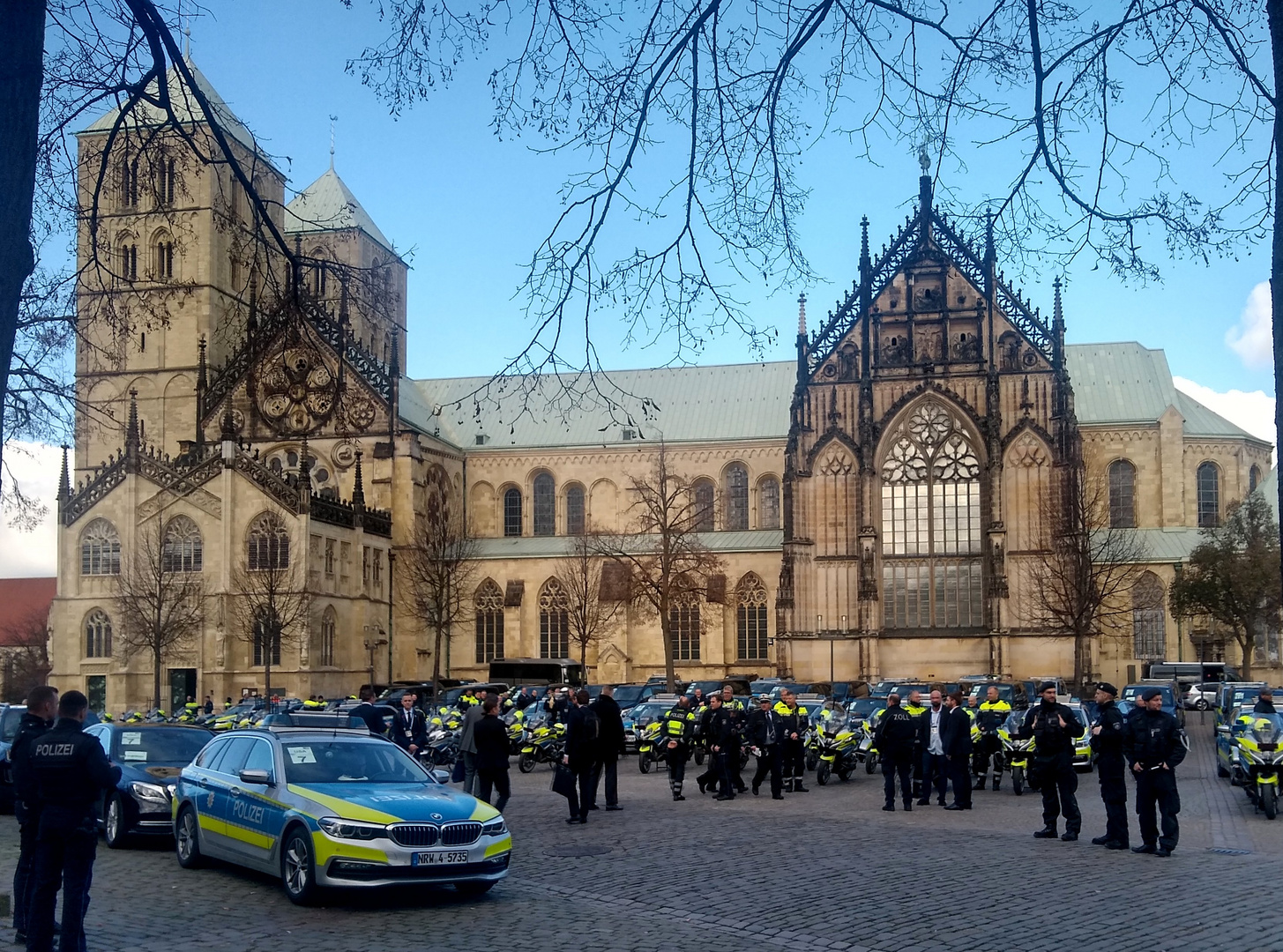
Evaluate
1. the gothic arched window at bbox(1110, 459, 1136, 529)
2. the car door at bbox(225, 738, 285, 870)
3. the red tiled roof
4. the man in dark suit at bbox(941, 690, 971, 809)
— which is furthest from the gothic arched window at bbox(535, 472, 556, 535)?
the car door at bbox(225, 738, 285, 870)

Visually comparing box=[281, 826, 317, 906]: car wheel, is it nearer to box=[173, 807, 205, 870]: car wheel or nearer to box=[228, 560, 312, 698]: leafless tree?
box=[173, 807, 205, 870]: car wheel

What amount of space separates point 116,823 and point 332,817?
243 inches

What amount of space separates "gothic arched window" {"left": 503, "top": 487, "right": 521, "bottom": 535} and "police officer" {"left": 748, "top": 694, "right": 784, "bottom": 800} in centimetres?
5523

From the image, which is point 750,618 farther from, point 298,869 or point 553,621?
point 298,869

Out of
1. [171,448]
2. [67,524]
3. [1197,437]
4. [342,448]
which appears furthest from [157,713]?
[1197,437]

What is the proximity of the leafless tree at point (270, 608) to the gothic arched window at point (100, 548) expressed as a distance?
577 centimetres

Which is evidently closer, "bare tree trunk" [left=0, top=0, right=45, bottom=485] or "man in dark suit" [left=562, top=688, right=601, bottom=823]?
"bare tree trunk" [left=0, top=0, right=45, bottom=485]

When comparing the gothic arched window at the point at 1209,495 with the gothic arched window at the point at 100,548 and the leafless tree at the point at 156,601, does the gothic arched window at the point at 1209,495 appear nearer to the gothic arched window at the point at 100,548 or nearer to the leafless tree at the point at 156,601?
the leafless tree at the point at 156,601

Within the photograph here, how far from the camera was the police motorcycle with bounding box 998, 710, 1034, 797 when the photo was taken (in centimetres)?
2575

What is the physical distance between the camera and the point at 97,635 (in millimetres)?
62312

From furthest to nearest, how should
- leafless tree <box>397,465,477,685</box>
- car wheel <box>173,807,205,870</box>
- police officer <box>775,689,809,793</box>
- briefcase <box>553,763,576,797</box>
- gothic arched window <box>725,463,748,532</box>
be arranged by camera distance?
gothic arched window <box>725,463,748,532</box>
leafless tree <box>397,465,477,685</box>
police officer <box>775,689,809,793</box>
briefcase <box>553,763,576,797</box>
car wheel <box>173,807,205,870</box>

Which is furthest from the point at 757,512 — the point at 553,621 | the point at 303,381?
the point at 303,381

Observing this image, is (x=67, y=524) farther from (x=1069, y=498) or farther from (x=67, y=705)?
(x=67, y=705)

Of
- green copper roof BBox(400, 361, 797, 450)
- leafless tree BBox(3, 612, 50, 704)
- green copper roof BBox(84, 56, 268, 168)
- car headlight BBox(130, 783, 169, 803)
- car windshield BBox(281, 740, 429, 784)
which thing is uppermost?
green copper roof BBox(400, 361, 797, 450)
